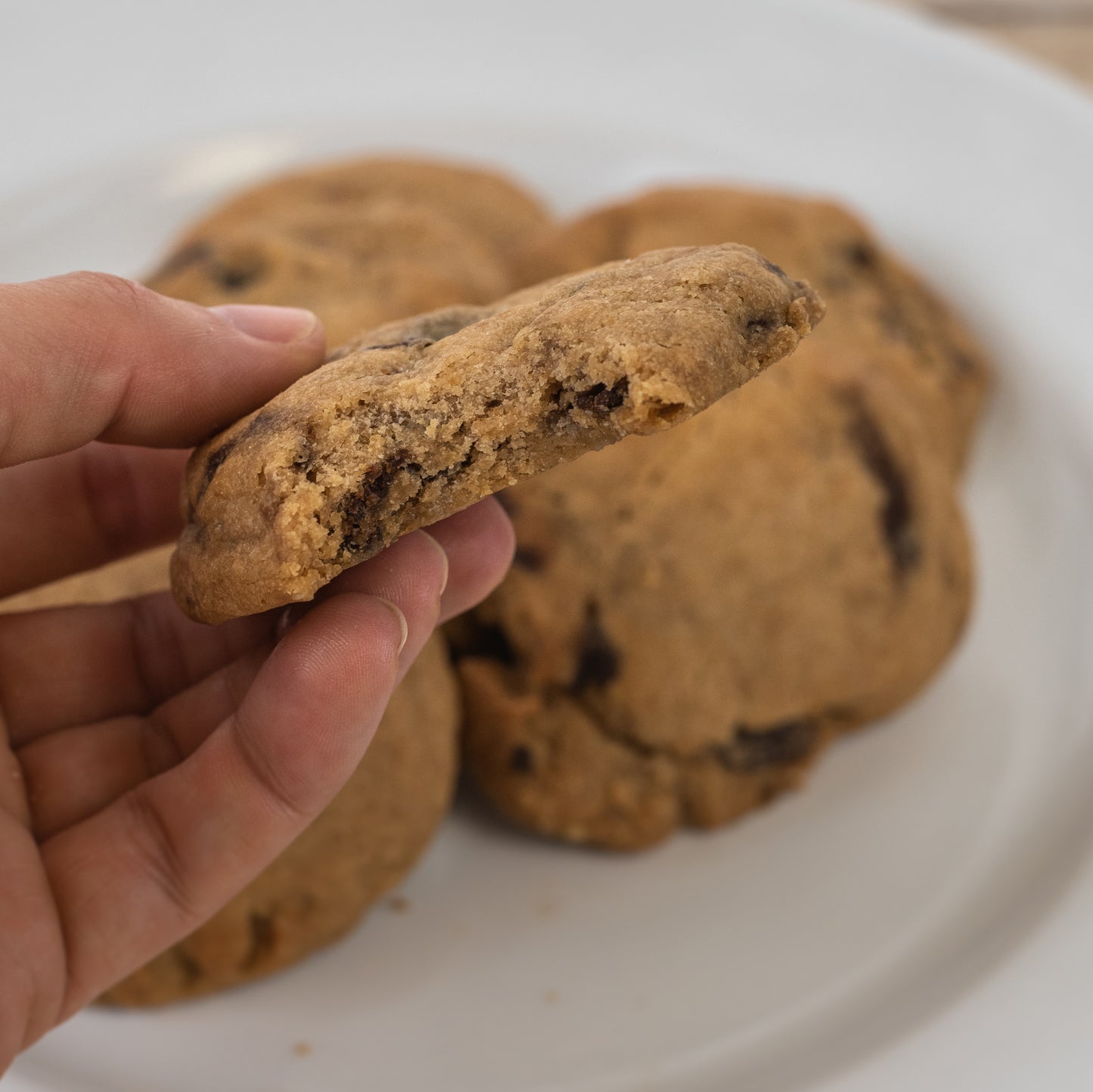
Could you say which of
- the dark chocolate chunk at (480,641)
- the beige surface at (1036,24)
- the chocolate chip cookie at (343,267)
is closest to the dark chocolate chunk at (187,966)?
the dark chocolate chunk at (480,641)

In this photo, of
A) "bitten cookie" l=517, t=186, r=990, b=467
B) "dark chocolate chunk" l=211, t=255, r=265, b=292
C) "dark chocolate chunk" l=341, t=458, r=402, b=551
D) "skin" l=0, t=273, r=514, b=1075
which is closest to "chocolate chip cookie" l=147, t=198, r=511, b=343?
"dark chocolate chunk" l=211, t=255, r=265, b=292

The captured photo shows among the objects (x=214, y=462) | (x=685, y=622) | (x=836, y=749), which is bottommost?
(x=836, y=749)

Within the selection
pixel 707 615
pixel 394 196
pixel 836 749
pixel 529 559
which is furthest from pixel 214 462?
pixel 394 196

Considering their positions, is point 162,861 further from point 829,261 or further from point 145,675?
point 829,261

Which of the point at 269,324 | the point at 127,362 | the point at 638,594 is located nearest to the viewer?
the point at 127,362

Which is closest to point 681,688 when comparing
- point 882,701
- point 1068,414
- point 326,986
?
point 882,701

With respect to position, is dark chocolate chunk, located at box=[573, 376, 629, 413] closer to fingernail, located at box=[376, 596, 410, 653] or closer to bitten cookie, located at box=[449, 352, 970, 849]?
fingernail, located at box=[376, 596, 410, 653]
